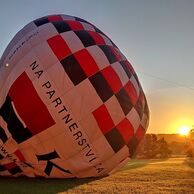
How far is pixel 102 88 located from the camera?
27.9 feet

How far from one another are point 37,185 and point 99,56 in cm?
346

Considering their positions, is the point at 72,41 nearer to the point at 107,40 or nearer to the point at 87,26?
the point at 87,26

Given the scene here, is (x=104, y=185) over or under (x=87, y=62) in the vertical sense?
under

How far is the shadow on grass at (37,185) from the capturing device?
7.12m

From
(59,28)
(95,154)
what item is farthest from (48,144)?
(59,28)

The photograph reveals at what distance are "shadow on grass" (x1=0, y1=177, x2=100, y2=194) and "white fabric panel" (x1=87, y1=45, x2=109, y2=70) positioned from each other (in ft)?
9.37

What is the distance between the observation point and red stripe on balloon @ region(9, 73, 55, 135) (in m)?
8.12

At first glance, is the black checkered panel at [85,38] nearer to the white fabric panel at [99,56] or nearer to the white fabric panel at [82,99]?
the white fabric panel at [99,56]

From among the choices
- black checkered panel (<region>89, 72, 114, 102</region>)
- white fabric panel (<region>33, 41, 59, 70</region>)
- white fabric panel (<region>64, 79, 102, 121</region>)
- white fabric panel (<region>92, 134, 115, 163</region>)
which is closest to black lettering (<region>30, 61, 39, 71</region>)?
white fabric panel (<region>33, 41, 59, 70</region>)

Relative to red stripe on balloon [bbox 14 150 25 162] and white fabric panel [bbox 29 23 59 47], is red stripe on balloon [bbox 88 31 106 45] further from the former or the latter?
red stripe on balloon [bbox 14 150 25 162]

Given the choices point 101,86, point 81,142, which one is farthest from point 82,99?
point 81,142

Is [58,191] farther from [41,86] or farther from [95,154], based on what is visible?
[41,86]

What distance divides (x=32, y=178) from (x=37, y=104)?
6.65ft

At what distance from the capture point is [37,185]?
25.9 ft
